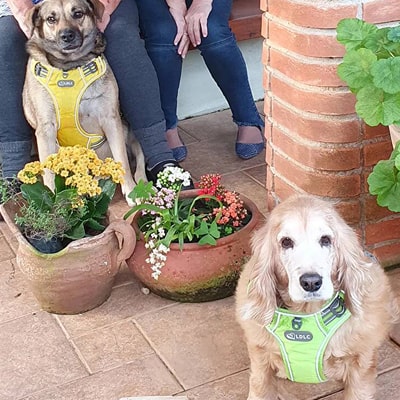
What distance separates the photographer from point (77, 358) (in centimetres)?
260

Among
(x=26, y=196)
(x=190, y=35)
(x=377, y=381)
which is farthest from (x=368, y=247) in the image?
(x=190, y=35)

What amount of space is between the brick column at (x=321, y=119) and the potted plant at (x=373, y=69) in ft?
0.78

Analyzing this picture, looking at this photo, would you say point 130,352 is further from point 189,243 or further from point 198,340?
point 189,243

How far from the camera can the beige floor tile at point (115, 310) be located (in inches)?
109

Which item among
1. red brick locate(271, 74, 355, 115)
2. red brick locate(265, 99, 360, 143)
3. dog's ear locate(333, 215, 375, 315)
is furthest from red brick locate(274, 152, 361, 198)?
dog's ear locate(333, 215, 375, 315)

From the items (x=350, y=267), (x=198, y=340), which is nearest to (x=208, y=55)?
(x=198, y=340)

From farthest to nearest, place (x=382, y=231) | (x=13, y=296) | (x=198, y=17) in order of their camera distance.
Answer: (x=198, y=17)
(x=13, y=296)
(x=382, y=231)

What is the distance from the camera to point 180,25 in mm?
3701

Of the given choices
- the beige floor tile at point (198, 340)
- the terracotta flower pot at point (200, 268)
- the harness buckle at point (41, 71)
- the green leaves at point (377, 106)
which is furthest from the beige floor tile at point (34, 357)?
the green leaves at point (377, 106)

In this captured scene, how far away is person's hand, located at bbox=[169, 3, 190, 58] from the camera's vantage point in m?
3.70

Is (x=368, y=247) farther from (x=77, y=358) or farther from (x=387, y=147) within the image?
(x=77, y=358)

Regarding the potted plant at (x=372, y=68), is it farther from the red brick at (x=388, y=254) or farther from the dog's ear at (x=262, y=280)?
the red brick at (x=388, y=254)

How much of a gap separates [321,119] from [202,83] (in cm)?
186

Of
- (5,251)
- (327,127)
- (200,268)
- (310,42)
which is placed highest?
(310,42)
